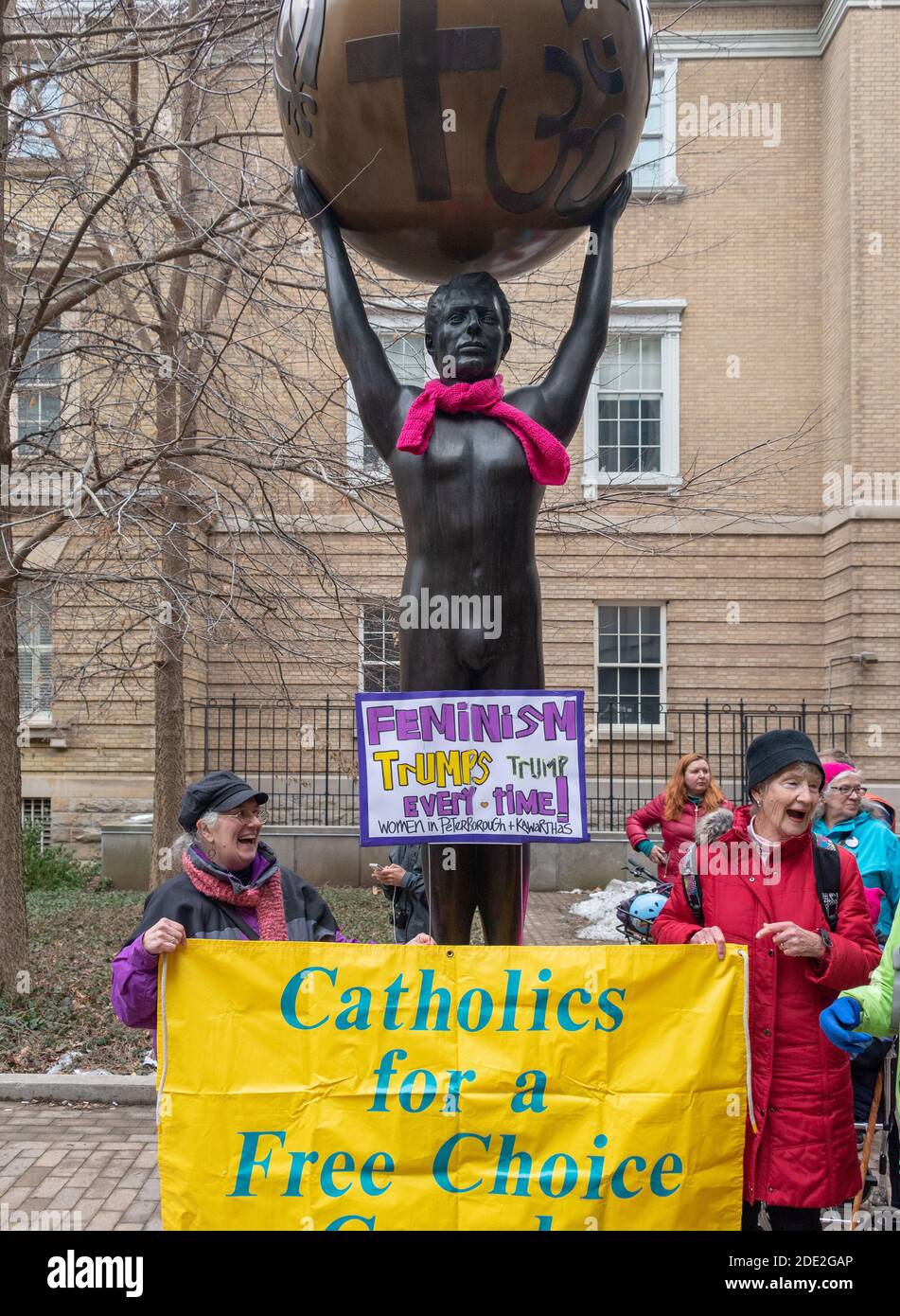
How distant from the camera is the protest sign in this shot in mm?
3068

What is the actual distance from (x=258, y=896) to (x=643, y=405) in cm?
1559

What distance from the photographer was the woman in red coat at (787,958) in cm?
289

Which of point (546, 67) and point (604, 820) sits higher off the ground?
point (546, 67)

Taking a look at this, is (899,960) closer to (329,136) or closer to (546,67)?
(546,67)

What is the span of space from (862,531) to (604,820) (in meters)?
5.96

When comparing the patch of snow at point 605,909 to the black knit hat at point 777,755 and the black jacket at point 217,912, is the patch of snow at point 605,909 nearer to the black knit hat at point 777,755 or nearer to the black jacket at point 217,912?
the black jacket at point 217,912

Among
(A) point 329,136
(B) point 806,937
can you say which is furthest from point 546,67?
(B) point 806,937

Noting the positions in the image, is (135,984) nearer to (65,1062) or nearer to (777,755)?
(777,755)

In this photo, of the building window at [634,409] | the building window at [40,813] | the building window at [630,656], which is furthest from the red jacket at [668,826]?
the building window at [40,813]

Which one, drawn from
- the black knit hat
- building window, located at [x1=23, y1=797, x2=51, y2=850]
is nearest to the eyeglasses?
the black knit hat

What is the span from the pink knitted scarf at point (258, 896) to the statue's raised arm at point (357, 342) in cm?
145

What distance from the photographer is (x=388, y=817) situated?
3.08m

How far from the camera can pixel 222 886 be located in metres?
3.22

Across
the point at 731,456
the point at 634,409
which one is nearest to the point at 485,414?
the point at 731,456
